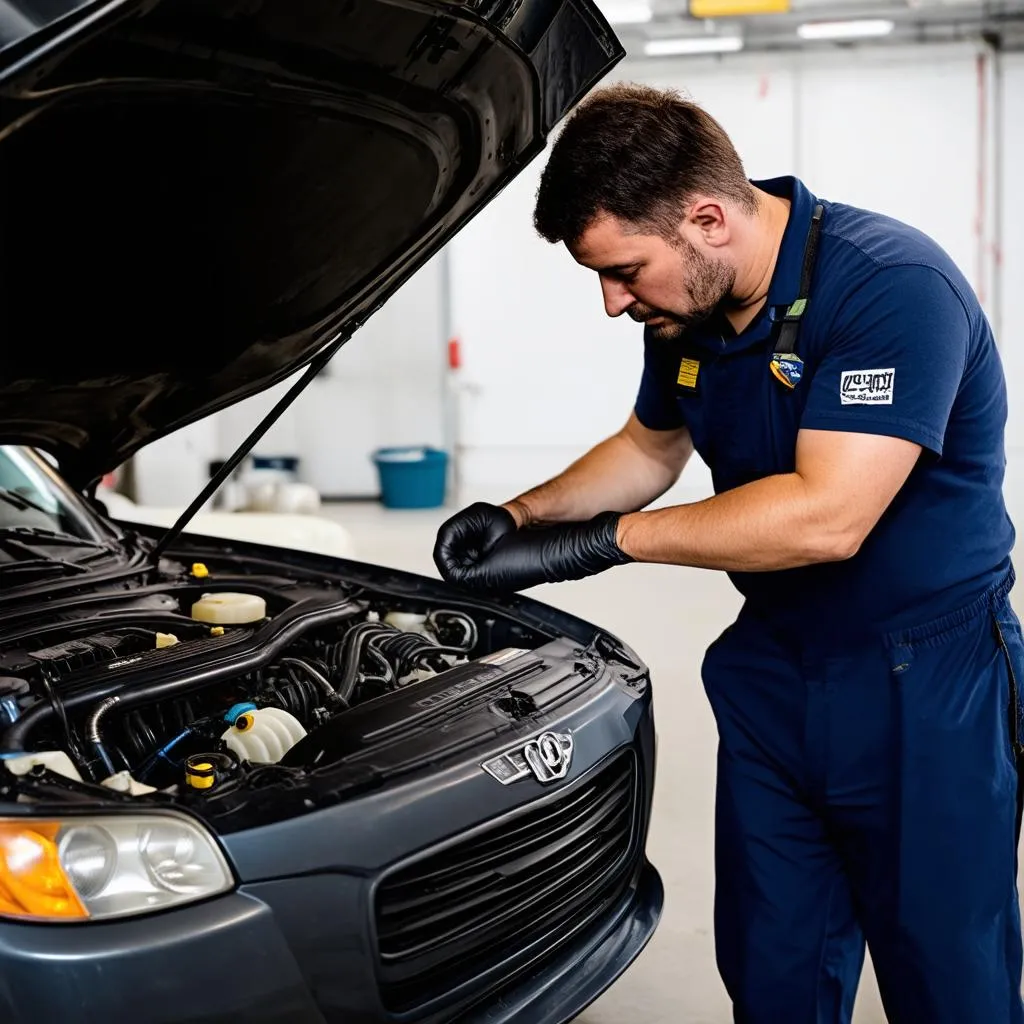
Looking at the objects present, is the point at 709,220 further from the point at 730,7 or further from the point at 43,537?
the point at 730,7

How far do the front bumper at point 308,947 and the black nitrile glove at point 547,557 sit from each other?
29cm

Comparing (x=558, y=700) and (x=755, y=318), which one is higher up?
(x=755, y=318)

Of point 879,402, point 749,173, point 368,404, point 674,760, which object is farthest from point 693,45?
point 879,402

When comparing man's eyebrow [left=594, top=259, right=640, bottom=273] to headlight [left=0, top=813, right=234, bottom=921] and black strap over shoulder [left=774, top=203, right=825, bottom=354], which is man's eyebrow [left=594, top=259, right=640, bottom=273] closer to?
black strap over shoulder [left=774, top=203, right=825, bottom=354]

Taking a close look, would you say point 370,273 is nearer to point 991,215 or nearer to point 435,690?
point 435,690

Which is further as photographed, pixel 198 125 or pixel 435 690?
pixel 435 690

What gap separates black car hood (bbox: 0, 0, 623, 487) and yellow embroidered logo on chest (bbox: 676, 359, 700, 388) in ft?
1.36

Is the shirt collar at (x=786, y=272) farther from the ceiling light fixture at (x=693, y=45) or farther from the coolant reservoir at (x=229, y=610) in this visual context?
the ceiling light fixture at (x=693, y=45)

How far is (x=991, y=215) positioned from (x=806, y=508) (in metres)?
7.75

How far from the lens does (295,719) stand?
6.20ft

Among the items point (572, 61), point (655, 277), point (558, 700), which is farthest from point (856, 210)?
point (558, 700)

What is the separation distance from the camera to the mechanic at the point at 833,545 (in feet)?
5.57

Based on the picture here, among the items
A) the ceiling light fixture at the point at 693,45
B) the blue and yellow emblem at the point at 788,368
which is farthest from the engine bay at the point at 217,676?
the ceiling light fixture at the point at 693,45

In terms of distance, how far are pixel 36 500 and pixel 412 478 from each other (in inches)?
234
